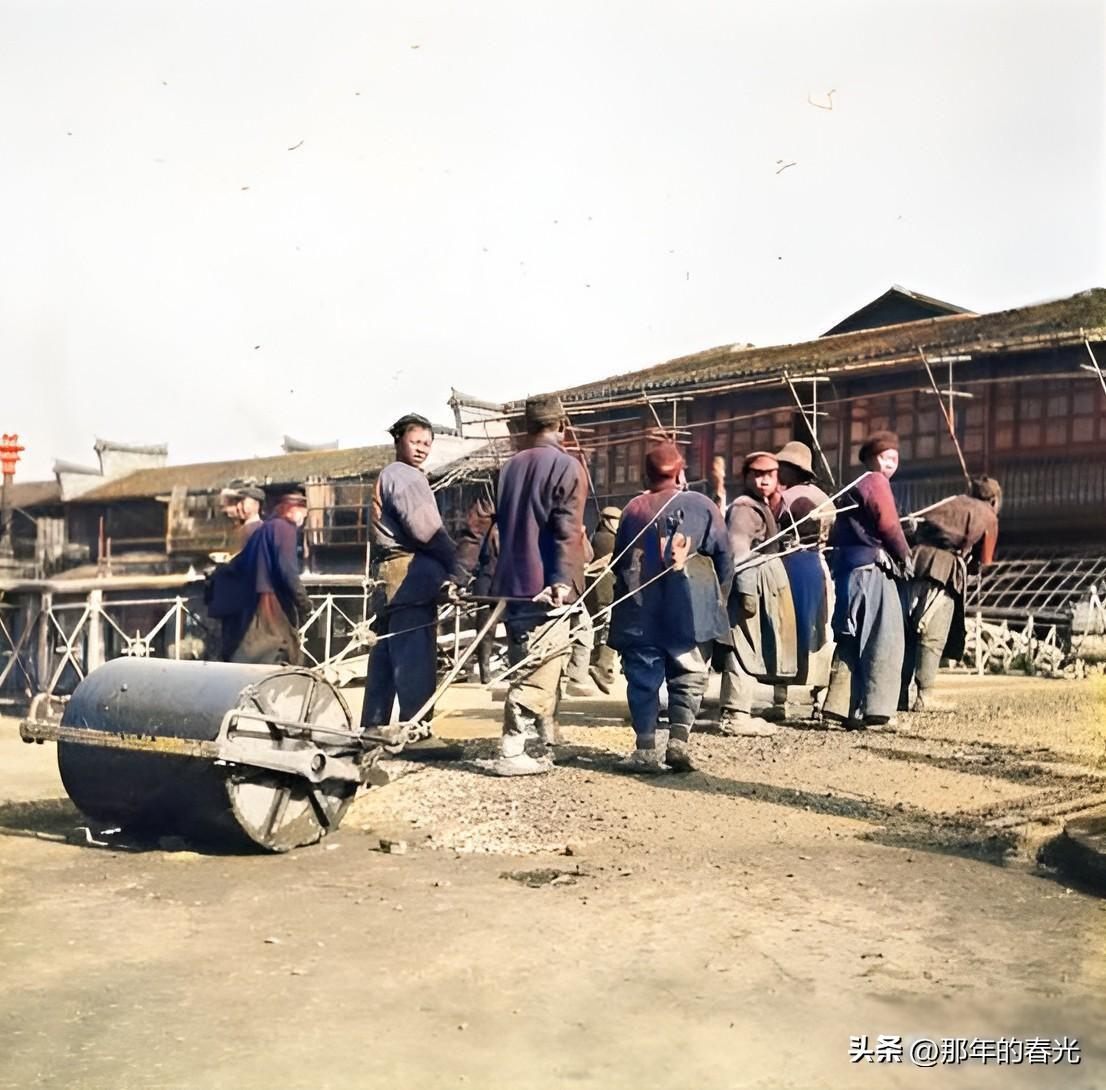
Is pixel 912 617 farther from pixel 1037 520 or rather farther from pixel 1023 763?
pixel 1037 520

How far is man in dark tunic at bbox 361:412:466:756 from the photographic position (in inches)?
251

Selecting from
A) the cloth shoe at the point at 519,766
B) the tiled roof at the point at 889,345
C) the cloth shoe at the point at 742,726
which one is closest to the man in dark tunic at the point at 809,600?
the cloth shoe at the point at 742,726

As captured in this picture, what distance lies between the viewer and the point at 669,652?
620 cm

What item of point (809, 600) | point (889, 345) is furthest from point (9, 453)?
point (809, 600)

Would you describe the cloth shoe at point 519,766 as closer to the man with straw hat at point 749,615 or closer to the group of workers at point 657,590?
the group of workers at point 657,590

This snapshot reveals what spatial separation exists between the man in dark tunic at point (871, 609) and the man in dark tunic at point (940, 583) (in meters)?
0.70

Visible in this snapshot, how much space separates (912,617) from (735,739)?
199 cm

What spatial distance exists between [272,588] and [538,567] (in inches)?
82.8

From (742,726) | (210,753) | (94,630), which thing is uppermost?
(210,753)

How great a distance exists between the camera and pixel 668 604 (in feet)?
20.4

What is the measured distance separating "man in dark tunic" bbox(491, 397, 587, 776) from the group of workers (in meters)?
0.01

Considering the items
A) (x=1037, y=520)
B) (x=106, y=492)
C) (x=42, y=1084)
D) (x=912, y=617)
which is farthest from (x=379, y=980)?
(x=106, y=492)

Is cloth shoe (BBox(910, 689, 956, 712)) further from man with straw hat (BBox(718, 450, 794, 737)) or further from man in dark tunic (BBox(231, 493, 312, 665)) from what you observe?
man in dark tunic (BBox(231, 493, 312, 665))

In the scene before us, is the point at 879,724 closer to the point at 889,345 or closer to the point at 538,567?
the point at 538,567
